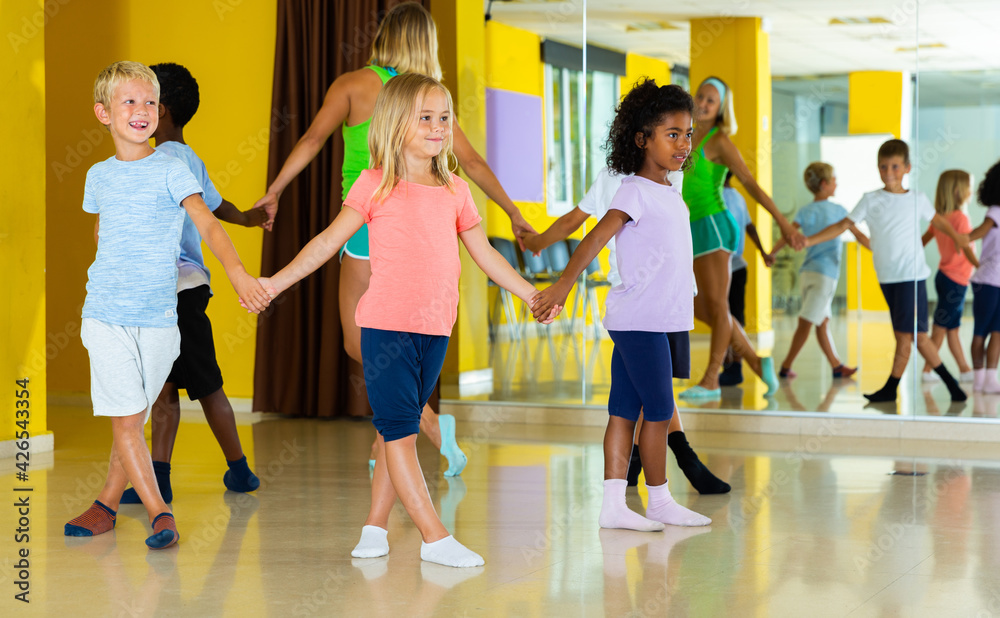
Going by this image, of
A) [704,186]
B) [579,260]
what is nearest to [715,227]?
[704,186]

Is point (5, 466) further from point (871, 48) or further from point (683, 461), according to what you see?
point (871, 48)

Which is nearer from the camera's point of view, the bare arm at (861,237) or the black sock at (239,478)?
the black sock at (239,478)

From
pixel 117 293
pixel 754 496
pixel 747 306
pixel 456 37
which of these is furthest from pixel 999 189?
pixel 117 293

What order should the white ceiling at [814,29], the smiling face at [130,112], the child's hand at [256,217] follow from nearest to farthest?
the smiling face at [130,112] < the child's hand at [256,217] < the white ceiling at [814,29]

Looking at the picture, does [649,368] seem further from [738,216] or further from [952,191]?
[952,191]

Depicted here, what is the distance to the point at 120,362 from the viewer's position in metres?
2.75

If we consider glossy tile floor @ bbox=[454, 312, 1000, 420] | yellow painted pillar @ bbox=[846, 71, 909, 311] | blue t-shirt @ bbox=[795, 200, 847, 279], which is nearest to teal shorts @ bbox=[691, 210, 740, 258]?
blue t-shirt @ bbox=[795, 200, 847, 279]

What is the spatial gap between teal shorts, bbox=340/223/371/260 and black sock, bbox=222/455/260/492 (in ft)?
2.47

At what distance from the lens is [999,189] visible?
465cm

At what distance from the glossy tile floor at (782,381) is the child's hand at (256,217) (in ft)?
Result: 6.74

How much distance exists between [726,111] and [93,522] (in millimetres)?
3391

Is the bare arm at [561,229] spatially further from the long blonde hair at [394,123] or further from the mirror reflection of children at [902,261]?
the mirror reflection of children at [902,261]

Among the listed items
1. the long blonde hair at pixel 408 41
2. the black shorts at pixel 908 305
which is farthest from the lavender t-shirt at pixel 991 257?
the long blonde hair at pixel 408 41

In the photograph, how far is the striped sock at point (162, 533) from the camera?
275 centimetres
